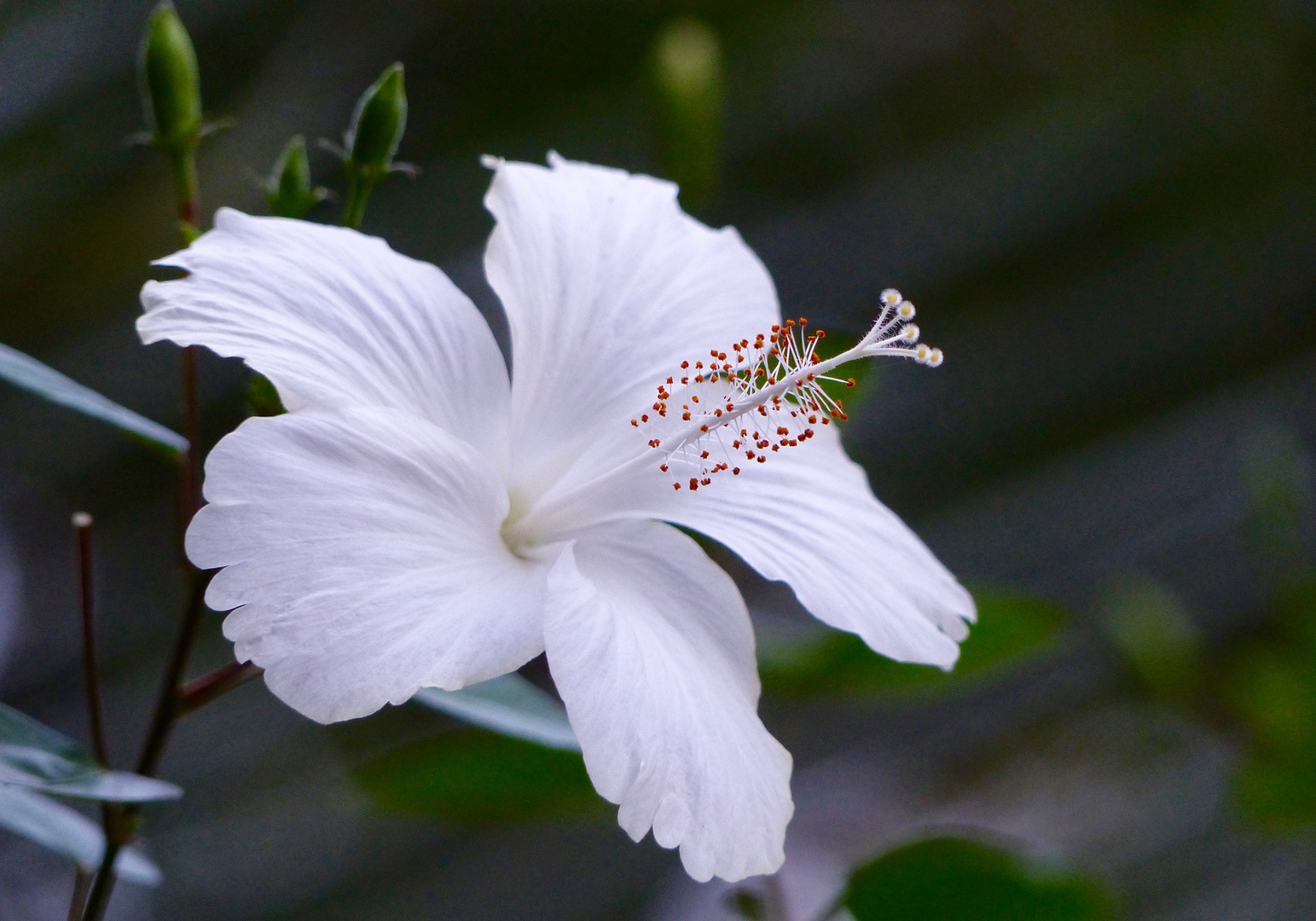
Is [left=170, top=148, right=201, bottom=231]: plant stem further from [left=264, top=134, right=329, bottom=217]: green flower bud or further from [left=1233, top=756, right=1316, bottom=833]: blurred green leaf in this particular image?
[left=1233, top=756, right=1316, bottom=833]: blurred green leaf

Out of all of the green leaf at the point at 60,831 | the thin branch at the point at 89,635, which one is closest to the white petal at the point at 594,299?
the thin branch at the point at 89,635

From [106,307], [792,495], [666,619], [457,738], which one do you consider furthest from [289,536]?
[106,307]

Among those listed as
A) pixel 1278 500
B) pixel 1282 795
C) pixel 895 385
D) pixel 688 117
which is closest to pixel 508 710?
pixel 688 117

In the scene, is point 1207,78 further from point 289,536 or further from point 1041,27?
point 289,536

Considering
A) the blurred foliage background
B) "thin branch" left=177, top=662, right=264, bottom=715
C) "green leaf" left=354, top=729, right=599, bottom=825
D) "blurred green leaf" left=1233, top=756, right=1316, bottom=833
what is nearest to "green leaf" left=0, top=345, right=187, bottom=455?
"thin branch" left=177, top=662, right=264, bottom=715

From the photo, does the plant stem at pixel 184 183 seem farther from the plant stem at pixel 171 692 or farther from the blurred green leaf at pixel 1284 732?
the blurred green leaf at pixel 1284 732

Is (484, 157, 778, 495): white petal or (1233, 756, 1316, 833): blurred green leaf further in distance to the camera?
(1233, 756, 1316, 833): blurred green leaf

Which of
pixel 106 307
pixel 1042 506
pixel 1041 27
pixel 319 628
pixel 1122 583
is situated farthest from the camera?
pixel 1042 506
